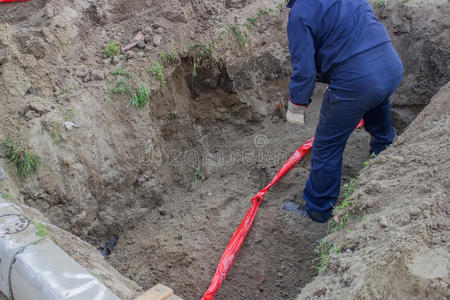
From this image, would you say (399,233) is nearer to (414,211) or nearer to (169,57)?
(414,211)

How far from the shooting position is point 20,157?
271 centimetres

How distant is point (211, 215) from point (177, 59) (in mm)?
1659

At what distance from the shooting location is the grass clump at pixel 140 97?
334cm

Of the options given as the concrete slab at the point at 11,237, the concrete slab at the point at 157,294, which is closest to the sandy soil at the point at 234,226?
the concrete slab at the point at 157,294

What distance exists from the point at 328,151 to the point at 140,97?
1835mm

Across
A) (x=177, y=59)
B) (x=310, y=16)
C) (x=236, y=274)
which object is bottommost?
(x=236, y=274)

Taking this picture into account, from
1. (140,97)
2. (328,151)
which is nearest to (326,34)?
(328,151)

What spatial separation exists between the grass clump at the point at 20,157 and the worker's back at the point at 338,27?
2.34 metres

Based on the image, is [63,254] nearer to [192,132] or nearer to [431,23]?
[192,132]

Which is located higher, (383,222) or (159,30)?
(159,30)

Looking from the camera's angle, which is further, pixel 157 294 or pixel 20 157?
pixel 20 157

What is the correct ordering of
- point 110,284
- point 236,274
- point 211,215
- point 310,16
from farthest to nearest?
point 211,215 → point 236,274 → point 310,16 → point 110,284

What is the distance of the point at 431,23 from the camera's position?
381cm

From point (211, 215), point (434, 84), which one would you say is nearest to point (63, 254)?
point (211, 215)
